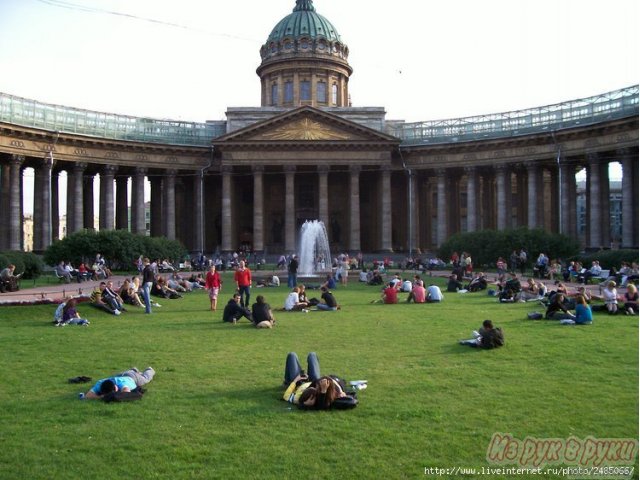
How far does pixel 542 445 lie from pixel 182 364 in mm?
7691

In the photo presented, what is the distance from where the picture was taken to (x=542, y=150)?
57.0 meters

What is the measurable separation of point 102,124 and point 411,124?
28.0m

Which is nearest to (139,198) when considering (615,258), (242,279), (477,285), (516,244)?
(516,244)

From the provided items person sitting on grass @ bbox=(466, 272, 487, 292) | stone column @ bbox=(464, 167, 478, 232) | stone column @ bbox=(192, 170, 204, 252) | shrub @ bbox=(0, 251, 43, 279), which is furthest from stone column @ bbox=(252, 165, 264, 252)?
person sitting on grass @ bbox=(466, 272, 487, 292)

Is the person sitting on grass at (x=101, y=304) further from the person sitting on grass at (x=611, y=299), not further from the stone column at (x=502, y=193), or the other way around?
the stone column at (x=502, y=193)

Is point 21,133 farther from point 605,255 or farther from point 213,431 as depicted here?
point 213,431

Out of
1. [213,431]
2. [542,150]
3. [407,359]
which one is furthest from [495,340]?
[542,150]

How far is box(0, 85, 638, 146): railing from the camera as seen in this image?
171 ft

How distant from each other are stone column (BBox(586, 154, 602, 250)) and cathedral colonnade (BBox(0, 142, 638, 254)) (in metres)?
0.08

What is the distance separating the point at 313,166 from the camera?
63.7m

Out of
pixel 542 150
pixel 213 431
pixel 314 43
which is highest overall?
pixel 314 43

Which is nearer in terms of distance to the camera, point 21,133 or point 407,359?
point 407,359

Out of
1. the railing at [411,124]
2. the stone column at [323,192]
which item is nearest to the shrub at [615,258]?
the railing at [411,124]

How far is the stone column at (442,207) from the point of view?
6209cm
